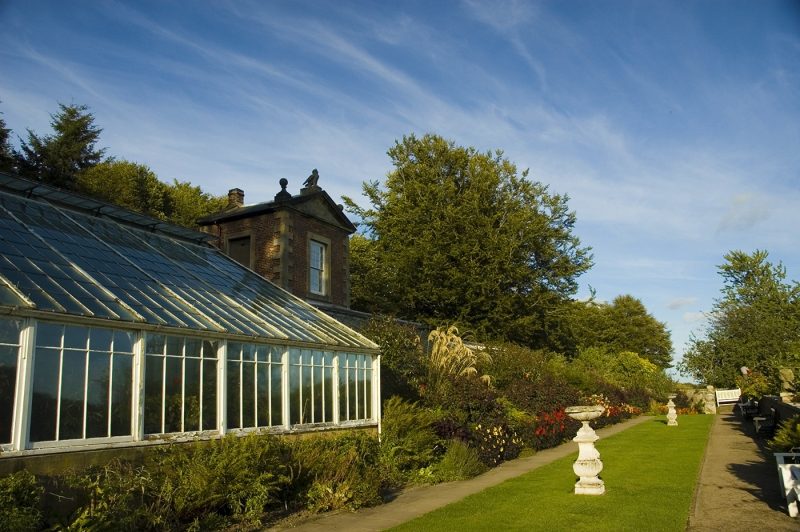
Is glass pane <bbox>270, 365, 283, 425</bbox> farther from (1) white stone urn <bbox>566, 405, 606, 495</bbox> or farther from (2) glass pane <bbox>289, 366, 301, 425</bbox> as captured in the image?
(1) white stone urn <bbox>566, 405, 606, 495</bbox>

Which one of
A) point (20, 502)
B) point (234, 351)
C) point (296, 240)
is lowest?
point (20, 502)

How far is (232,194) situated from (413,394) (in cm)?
1311

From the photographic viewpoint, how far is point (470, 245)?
3120 centimetres

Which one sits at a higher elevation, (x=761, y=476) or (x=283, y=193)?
(x=283, y=193)

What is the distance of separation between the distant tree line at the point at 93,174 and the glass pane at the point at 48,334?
92.6ft

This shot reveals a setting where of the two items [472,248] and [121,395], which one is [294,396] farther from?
[472,248]

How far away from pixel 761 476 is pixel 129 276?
1232 centimetres

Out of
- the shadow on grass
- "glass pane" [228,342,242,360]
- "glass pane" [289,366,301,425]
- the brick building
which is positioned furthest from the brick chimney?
the shadow on grass

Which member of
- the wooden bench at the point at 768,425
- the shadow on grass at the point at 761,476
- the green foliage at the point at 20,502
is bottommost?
the shadow on grass at the point at 761,476

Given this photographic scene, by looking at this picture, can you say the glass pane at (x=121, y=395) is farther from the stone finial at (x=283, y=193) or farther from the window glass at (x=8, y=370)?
the stone finial at (x=283, y=193)

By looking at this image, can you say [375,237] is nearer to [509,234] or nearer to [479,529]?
[509,234]

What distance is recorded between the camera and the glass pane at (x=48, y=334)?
25.6 ft

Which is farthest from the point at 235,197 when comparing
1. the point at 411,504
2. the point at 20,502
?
the point at 20,502

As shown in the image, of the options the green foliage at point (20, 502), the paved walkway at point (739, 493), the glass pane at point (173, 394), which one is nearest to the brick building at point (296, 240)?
the glass pane at point (173, 394)
